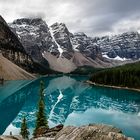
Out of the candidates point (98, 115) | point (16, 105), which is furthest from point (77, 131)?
point (16, 105)

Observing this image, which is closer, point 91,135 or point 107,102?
point 91,135

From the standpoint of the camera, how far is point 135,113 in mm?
127562

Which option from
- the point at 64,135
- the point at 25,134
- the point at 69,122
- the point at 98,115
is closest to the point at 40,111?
the point at 25,134

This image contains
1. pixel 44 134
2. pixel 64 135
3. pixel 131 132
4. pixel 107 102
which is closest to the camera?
pixel 64 135

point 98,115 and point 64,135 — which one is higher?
point 64,135

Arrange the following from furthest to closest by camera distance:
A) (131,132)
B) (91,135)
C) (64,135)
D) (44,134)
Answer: (131,132) → (44,134) → (64,135) → (91,135)

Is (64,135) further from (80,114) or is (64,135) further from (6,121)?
(80,114)

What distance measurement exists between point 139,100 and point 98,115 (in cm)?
5271

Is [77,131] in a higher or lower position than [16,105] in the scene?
higher

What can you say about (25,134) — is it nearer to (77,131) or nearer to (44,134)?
(44,134)

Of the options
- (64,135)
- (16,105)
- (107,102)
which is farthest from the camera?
(107,102)

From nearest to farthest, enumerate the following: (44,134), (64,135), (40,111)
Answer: (64,135) → (44,134) → (40,111)

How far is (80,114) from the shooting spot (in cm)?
12512

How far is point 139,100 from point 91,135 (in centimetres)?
14545
